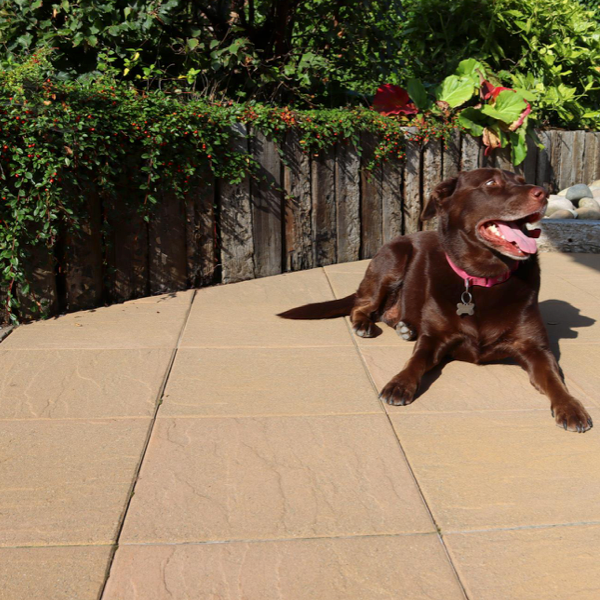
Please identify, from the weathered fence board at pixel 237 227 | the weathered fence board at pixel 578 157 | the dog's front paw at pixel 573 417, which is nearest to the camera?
the dog's front paw at pixel 573 417

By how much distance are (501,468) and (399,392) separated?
753 millimetres

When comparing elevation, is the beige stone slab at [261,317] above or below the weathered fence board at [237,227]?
below

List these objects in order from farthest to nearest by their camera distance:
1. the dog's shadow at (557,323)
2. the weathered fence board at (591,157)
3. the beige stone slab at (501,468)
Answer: the weathered fence board at (591,157)
the dog's shadow at (557,323)
the beige stone slab at (501,468)

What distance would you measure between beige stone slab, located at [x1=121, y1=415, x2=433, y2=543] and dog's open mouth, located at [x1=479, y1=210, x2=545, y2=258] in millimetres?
1138

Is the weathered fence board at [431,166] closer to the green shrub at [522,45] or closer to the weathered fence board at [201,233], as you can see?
the green shrub at [522,45]

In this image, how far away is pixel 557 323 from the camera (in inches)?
189

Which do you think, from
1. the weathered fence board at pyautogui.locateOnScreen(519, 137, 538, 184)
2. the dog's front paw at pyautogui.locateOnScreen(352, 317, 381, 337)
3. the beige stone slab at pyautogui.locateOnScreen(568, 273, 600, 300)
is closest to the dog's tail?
the dog's front paw at pyautogui.locateOnScreen(352, 317, 381, 337)

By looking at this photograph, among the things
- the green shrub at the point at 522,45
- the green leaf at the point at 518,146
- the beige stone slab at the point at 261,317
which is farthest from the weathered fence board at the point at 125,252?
the green shrub at the point at 522,45

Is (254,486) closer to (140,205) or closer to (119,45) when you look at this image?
(140,205)

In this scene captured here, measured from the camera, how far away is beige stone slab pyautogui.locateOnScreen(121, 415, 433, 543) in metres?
2.37

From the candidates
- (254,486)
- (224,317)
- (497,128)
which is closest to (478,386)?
(254,486)

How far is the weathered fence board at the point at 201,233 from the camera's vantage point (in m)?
5.41

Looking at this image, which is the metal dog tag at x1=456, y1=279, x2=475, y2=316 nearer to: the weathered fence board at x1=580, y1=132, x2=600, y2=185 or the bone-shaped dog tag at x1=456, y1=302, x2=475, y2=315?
the bone-shaped dog tag at x1=456, y1=302, x2=475, y2=315

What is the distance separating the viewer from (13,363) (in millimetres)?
3912
